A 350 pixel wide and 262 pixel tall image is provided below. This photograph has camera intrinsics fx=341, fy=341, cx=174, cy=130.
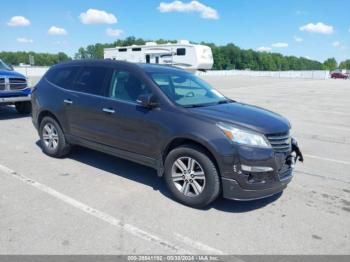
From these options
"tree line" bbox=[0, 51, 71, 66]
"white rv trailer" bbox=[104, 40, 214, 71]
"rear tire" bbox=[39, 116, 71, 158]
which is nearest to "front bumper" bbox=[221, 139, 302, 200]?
"rear tire" bbox=[39, 116, 71, 158]

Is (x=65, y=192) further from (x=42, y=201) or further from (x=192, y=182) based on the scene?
(x=192, y=182)

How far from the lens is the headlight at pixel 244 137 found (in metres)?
3.91

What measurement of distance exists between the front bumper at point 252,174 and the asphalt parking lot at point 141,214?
328 millimetres

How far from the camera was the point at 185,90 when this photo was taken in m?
5.06

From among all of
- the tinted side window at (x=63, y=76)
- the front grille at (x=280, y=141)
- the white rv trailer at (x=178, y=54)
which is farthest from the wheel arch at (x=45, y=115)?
the white rv trailer at (x=178, y=54)

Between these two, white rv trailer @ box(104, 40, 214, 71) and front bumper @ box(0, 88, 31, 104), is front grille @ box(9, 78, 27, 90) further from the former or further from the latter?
white rv trailer @ box(104, 40, 214, 71)

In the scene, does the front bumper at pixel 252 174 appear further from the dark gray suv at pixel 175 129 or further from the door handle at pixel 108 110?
the door handle at pixel 108 110

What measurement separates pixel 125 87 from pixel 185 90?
88 cm

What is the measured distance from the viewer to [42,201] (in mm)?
4332

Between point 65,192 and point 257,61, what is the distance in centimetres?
14808

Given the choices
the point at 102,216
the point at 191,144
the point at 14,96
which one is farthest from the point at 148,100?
the point at 14,96

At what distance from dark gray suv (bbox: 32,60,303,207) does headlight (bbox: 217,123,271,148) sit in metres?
0.01

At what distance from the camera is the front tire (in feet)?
13.3

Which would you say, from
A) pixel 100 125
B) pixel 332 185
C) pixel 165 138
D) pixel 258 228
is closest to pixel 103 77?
pixel 100 125
